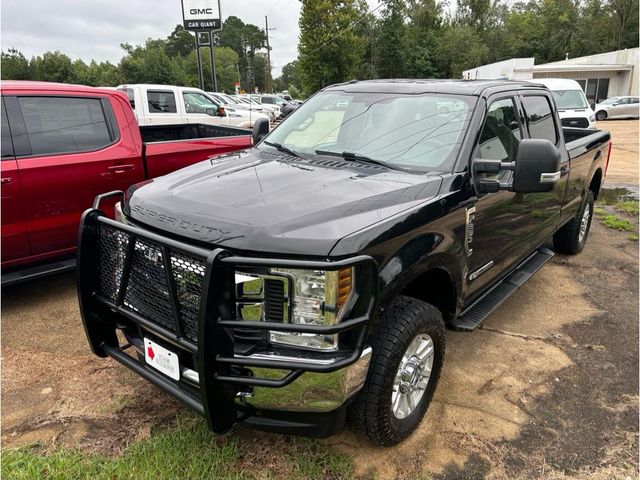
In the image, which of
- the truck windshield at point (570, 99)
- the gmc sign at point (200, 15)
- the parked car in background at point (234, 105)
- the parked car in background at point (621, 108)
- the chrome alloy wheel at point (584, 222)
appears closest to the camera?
the chrome alloy wheel at point (584, 222)

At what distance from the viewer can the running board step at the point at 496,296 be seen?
10.8 ft

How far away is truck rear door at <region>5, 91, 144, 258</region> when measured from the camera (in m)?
4.21

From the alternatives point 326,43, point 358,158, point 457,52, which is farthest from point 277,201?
point 457,52

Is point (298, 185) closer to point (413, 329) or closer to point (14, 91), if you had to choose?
point (413, 329)

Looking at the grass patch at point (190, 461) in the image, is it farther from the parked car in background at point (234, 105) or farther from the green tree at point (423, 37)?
the green tree at point (423, 37)

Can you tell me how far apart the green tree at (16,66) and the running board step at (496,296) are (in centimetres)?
5784

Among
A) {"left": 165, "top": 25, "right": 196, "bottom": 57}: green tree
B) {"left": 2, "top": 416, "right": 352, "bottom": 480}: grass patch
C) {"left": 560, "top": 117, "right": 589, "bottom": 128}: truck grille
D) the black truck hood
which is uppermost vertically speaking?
{"left": 165, "top": 25, "right": 196, "bottom": 57}: green tree

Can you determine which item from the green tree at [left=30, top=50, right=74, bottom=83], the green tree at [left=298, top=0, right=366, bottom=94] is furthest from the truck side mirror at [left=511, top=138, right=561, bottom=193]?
the green tree at [left=30, top=50, right=74, bottom=83]

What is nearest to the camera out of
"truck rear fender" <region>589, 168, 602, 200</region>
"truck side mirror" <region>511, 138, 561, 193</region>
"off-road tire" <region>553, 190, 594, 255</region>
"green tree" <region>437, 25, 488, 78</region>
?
"truck side mirror" <region>511, 138, 561, 193</region>

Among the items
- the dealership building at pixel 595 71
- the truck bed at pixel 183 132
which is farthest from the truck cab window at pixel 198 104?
the dealership building at pixel 595 71

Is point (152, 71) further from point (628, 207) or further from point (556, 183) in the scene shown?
point (556, 183)

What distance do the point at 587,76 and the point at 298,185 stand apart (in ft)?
137

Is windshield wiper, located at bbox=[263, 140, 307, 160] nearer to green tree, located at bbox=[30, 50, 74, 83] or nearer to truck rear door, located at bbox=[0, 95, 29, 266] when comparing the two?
truck rear door, located at bbox=[0, 95, 29, 266]

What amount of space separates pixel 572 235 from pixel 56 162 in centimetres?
527
